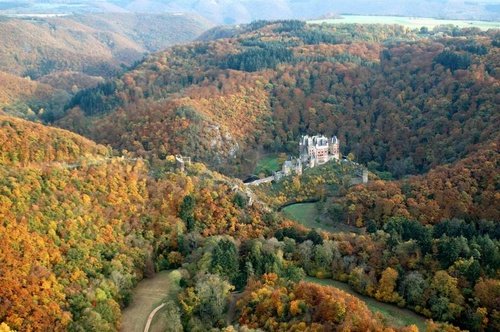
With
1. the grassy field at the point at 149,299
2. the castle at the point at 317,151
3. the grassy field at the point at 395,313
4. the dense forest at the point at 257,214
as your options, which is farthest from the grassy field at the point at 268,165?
the grassy field at the point at 395,313

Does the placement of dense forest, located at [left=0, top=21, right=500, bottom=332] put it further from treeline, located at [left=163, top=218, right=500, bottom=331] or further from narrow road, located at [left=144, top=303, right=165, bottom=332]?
narrow road, located at [left=144, top=303, right=165, bottom=332]

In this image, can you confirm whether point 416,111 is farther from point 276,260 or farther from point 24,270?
point 24,270

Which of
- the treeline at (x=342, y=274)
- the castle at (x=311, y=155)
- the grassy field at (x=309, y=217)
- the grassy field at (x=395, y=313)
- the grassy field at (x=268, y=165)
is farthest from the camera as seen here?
the grassy field at (x=268, y=165)

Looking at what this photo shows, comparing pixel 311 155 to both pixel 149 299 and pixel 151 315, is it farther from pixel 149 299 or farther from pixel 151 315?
pixel 151 315

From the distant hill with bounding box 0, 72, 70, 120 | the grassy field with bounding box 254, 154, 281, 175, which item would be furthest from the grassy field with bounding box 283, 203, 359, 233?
the distant hill with bounding box 0, 72, 70, 120

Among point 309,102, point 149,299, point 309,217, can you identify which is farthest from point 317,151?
point 149,299

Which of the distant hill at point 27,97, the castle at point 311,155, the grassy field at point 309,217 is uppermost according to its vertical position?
the castle at point 311,155

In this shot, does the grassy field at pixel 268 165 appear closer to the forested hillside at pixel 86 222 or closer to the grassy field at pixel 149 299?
the forested hillside at pixel 86 222
